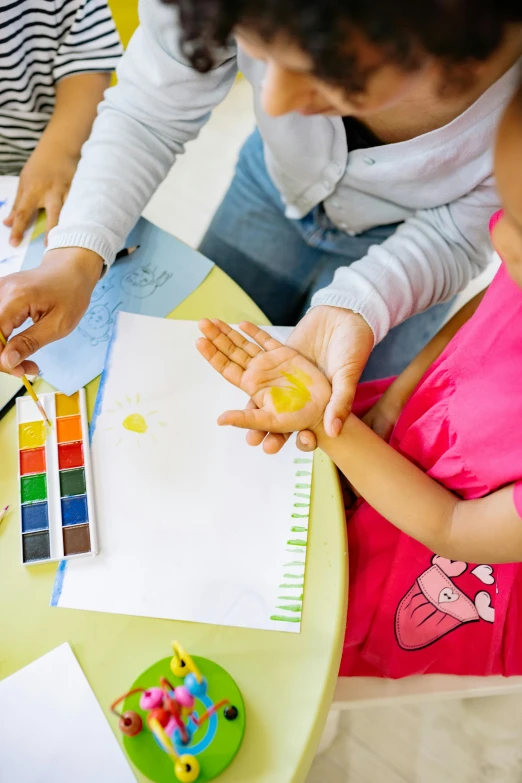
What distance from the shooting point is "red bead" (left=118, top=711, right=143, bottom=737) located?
448 millimetres

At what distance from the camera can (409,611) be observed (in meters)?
0.66

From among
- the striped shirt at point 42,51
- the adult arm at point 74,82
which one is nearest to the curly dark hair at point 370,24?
the adult arm at point 74,82

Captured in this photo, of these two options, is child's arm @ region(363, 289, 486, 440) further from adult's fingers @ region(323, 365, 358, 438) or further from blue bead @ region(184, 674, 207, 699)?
blue bead @ region(184, 674, 207, 699)

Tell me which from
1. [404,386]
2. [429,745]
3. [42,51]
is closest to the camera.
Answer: [404,386]

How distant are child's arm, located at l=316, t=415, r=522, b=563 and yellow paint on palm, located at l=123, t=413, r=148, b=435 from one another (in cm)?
18

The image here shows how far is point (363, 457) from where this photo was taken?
60cm

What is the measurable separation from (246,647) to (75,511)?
199mm

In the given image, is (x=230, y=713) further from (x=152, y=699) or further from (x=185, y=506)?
(x=185, y=506)

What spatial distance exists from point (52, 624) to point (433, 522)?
0.36m

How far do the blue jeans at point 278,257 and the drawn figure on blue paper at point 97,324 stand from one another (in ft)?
0.99

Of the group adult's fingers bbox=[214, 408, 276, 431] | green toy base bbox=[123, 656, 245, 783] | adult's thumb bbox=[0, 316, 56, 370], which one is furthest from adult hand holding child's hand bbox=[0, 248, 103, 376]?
green toy base bbox=[123, 656, 245, 783]

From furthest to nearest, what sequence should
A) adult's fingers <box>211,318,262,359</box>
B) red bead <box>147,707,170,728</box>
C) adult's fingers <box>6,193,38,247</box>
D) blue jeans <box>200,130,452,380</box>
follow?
1. blue jeans <box>200,130,452,380</box>
2. adult's fingers <box>6,193,38,247</box>
3. adult's fingers <box>211,318,262,359</box>
4. red bead <box>147,707,170,728</box>

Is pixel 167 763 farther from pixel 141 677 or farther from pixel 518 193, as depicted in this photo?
pixel 518 193

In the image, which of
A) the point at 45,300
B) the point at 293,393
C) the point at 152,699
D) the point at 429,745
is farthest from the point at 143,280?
the point at 429,745
